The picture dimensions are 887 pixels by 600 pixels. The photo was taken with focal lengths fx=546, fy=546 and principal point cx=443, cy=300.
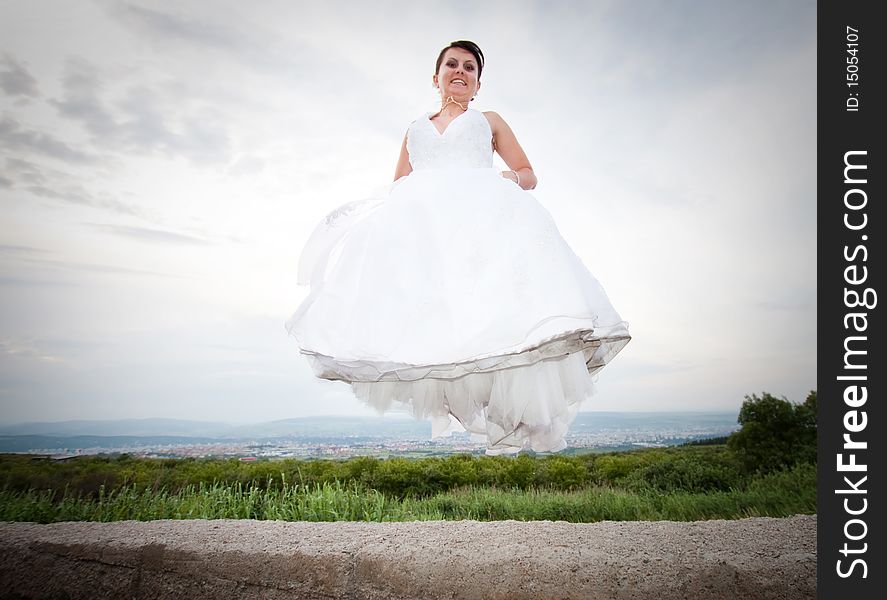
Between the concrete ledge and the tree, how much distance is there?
4.32m

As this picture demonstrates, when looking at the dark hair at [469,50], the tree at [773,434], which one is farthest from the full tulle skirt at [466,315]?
the tree at [773,434]

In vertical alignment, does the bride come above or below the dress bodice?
below

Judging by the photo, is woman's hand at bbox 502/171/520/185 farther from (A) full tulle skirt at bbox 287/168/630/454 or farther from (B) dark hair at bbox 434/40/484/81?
(B) dark hair at bbox 434/40/484/81

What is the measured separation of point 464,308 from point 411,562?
1547 mm

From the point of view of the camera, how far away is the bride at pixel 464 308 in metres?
1.88

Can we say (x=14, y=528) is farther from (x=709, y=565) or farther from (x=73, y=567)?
(x=709, y=565)

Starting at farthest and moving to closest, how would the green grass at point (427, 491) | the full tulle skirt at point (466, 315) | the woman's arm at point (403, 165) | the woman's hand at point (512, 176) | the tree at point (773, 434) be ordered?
the tree at point (773, 434) < the green grass at point (427, 491) < the woman's arm at point (403, 165) < the woman's hand at point (512, 176) < the full tulle skirt at point (466, 315)

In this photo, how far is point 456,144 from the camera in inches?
102

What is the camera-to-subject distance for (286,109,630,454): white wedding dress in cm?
188

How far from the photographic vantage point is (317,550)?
2.93m

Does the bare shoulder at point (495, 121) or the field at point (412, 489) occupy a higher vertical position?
the bare shoulder at point (495, 121)

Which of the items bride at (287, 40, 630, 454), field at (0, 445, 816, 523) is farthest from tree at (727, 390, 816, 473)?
bride at (287, 40, 630, 454)

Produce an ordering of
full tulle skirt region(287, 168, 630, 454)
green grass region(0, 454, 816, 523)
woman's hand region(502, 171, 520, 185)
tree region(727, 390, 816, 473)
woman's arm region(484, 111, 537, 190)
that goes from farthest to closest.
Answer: tree region(727, 390, 816, 473) < green grass region(0, 454, 816, 523) < woman's arm region(484, 111, 537, 190) < woman's hand region(502, 171, 520, 185) < full tulle skirt region(287, 168, 630, 454)

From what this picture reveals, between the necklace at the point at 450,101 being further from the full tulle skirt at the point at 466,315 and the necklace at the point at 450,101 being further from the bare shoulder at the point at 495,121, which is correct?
the full tulle skirt at the point at 466,315
